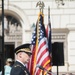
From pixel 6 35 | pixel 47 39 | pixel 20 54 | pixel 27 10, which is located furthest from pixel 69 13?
pixel 20 54

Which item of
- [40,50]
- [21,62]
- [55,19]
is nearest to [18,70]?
[21,62]

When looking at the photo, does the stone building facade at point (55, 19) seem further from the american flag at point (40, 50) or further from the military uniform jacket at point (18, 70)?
the military uniform jacket at point (18, 70)

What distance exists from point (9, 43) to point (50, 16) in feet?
7.47

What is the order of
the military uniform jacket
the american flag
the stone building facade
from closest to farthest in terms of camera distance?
1. the military uniform jacket
2. the american flag
3. the stone building facade

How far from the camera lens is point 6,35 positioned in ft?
60.1

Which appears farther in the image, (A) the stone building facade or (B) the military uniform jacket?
(A) the stone building facade

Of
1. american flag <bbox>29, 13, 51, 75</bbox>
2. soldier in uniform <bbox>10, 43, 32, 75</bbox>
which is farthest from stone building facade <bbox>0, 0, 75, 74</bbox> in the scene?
soldier in uniform <bbox>10, 43, 32, 75</bbox>

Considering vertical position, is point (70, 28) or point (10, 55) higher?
point (70, 28)

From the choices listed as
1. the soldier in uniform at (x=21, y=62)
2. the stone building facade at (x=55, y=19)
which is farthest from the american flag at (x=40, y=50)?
the stone building facade at (x=55, y=19)

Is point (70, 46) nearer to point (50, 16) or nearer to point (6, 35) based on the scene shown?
point (50, 16)

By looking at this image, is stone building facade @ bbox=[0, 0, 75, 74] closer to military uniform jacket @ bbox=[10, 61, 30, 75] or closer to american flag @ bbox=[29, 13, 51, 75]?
american flag @ bbox=[29, 13, 51, 75]

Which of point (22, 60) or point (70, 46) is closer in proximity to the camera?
point (22, 60)

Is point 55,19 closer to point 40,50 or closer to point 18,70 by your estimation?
point 40,50

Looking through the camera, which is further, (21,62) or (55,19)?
(55,19)
